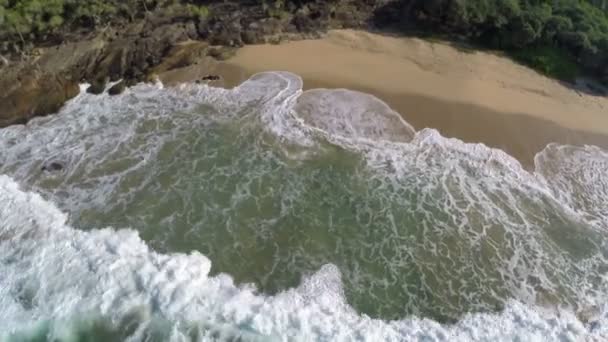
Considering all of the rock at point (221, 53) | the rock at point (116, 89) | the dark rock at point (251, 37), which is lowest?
the rock at point (116, 89)

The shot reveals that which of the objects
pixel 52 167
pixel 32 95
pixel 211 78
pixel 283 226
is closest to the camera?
pixel 283 226

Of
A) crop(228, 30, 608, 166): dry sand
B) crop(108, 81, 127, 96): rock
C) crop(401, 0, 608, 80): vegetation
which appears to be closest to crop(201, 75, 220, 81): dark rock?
crop(228, 30, 608, 166): dry sand

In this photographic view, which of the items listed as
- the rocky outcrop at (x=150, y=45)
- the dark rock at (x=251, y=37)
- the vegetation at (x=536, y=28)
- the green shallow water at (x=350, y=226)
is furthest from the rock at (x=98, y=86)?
the vegetation at (x=536, y=28)

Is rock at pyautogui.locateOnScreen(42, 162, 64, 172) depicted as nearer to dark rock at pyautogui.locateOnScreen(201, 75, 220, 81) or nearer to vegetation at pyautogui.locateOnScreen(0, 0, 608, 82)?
dark rock at pyautogui.locateOnScreen(201, 75, 220, 81)

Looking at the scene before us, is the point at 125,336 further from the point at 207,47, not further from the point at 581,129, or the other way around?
the point at 581,129

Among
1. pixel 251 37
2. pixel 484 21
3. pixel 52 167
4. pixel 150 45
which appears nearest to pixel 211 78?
pixel 251 37

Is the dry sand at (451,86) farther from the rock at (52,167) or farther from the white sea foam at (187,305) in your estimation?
the rock at (52,167)

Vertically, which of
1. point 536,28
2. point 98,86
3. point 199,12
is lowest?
point 98,86

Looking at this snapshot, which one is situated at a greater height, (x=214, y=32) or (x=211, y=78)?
(x=214, y=32)

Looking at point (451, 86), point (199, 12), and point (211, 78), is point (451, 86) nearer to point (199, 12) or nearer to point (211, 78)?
point (211, 78)
